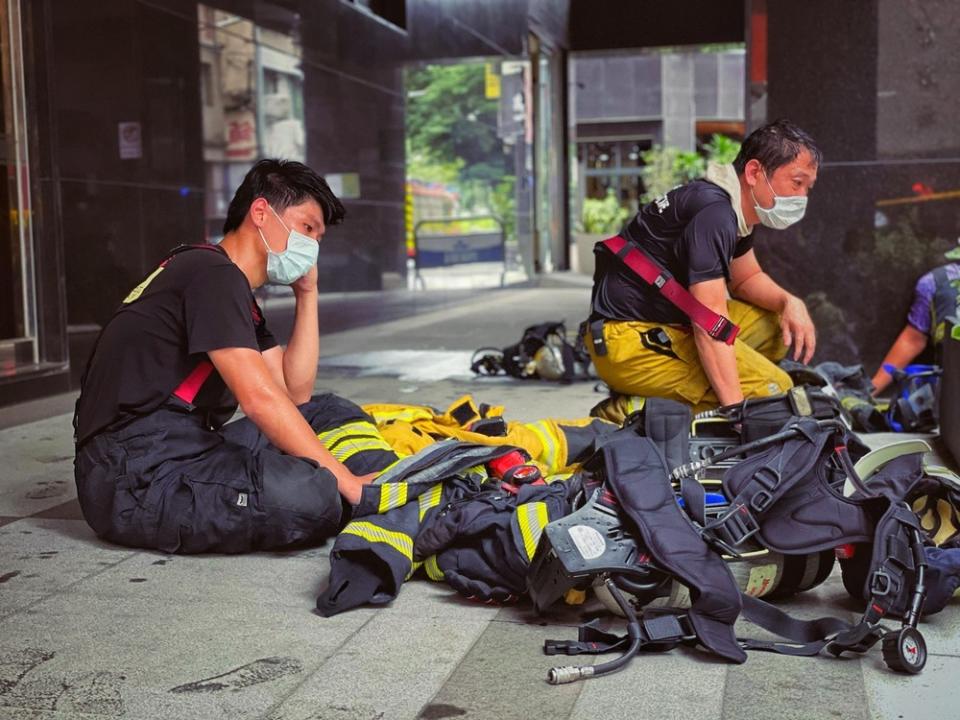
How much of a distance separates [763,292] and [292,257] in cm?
214

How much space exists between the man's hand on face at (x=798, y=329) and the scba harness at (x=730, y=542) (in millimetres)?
1579

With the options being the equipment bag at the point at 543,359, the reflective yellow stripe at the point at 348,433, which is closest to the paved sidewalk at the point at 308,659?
the reflective yellow stripe at the point at 348,433

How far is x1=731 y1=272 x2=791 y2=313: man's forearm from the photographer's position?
4980mm

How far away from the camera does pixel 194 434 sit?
3.66 meters

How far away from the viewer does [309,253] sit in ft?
12.5

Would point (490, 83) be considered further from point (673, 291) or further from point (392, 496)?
point (392, 496)

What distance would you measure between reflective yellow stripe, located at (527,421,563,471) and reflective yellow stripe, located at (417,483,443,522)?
0.74 metres

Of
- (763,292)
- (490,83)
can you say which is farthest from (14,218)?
(490,83)

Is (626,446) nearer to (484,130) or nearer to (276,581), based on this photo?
(276,581)

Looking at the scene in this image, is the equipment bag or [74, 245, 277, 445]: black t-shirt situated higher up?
[74, 245, 277, 445]: black t-shirt

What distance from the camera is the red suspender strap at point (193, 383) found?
12.0 feet

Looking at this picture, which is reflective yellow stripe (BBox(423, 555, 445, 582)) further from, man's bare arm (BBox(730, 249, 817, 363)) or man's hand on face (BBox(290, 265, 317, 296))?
man's bare arm (BBox(730, 249, 817, 363))

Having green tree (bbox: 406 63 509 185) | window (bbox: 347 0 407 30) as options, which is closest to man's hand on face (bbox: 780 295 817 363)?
window (bbox: 347 0 407 30)

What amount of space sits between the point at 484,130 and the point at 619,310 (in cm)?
1083
